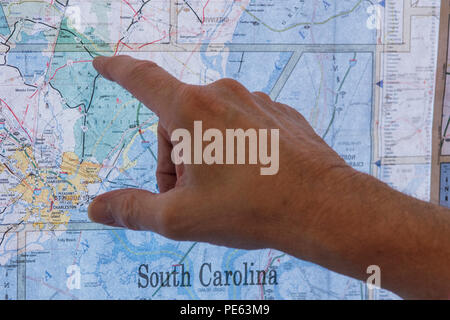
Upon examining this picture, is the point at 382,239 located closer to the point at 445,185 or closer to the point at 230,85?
the point at 230,85

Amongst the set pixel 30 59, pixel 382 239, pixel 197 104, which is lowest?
pixel 382 239

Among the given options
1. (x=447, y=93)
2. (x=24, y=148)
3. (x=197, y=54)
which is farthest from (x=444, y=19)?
(x=24, y=148)

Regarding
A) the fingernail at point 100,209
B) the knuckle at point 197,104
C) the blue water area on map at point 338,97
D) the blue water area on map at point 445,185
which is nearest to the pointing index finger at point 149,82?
the knuckle at point 197,104

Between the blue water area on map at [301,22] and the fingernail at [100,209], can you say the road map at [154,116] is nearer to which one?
the blue water area on map at [301,22]

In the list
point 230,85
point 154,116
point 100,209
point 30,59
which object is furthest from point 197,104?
point 30,59

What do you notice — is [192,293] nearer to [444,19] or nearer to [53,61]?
[53,61]
